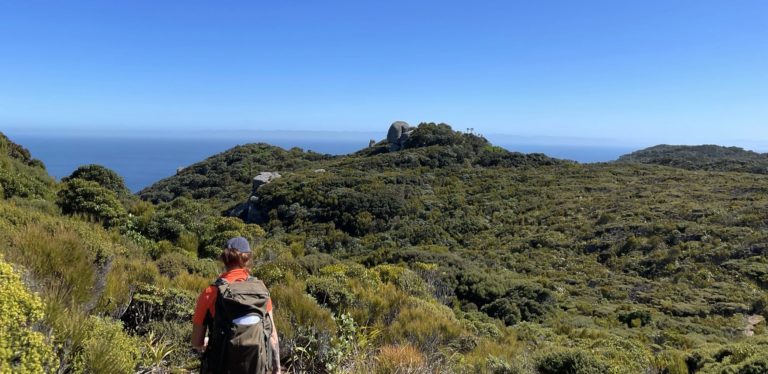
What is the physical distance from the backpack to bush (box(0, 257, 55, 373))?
0.81 meters

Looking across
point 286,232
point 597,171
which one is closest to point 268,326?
point 286,232

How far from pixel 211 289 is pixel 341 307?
2930 mm

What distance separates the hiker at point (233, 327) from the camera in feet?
8.43

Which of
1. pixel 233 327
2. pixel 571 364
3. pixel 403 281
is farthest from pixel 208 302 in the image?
pixel 403 281

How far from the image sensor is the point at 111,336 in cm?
273

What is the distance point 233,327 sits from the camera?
102 inches

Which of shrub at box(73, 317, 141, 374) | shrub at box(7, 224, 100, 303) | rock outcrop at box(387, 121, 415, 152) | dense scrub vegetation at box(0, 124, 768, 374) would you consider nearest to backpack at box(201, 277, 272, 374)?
shrub at box(73, 317, 141, 374)

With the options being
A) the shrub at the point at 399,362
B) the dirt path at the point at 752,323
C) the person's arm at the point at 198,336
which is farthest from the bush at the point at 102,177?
the dirt path at the point at 752,323

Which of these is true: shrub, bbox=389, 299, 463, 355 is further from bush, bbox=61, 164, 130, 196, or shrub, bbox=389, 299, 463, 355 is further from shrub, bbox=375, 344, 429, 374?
bush, bbox=61, 164, 130, 196

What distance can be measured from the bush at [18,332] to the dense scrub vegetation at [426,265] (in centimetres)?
1

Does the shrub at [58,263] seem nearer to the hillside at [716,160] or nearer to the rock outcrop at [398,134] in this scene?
the rock outcrop at [398,134]

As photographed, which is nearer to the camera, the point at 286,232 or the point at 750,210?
the point at 750,210

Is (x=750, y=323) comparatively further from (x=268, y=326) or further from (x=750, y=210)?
(x=268, y=326)

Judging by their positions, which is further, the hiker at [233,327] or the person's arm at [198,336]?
the person's arm at [198,336]
